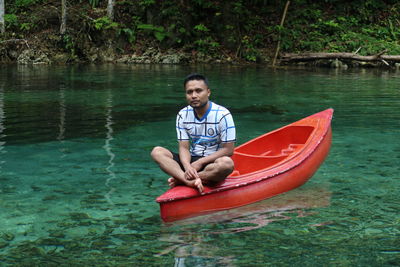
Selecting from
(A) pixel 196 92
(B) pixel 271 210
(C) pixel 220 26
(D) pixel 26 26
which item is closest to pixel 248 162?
(B) pixel 271 210

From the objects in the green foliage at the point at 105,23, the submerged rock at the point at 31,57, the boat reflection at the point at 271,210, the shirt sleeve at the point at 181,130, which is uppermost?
the green foliage at the point at 105,23

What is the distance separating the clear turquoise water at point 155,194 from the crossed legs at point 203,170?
1.28ft

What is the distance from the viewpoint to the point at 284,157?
6.43 meters

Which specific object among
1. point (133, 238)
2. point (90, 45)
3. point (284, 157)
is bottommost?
point (133, 238)

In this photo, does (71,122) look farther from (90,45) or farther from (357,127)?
(90,45)

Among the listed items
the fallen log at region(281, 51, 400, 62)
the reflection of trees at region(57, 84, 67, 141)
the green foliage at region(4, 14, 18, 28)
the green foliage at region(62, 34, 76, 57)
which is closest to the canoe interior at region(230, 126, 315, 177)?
the reflection of trees at region(57, 84, 67, 141)

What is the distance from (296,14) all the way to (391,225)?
21662 millimetres

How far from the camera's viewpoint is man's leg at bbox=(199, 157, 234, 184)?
200 inches

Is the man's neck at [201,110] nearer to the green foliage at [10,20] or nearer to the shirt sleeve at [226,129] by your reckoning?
the shirt sleeve at [226,129]

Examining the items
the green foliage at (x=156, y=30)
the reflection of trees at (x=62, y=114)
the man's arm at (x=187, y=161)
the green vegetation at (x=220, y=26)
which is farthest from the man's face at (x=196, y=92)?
the green foliage at (x=156, y=30)

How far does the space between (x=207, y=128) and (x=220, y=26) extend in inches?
795

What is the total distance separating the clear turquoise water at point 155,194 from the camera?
14.6 feet

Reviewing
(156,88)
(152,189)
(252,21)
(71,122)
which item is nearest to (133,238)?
(152,189)

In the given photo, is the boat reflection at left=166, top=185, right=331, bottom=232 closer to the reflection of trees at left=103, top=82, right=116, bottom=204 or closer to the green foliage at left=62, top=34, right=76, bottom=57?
the reflection of trees at left=103, top=82, right=116, bottom=204
